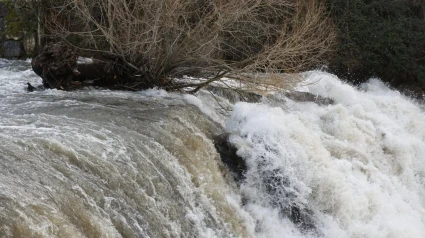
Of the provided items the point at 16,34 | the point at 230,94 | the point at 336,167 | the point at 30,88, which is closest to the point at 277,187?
the point at 336,167

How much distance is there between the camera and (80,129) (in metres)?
5.71

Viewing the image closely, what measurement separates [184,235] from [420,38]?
12547 millimetres

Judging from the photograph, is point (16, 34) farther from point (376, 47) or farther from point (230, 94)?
point (376, 47)

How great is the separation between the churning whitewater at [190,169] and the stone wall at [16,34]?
47.7 inches

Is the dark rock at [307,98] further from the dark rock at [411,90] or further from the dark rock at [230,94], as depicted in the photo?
the dark rock at [411,90]

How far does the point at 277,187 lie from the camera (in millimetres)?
6766

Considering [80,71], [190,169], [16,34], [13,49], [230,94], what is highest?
[190,169]

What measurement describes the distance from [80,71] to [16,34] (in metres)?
4.19

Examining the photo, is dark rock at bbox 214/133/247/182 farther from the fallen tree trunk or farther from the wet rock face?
the fallen tree trunk

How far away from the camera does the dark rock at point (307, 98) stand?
35.4ft

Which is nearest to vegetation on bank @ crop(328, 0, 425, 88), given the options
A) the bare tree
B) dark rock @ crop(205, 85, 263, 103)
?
dark rock @ crop(205, 85, 263, 103)

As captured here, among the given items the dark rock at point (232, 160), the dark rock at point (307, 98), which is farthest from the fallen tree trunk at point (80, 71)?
the dark rock at point (307, 98)

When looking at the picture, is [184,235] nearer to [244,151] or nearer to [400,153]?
[244,151]

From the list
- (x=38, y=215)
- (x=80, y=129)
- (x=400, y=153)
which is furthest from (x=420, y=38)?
(x=38, y=215)
